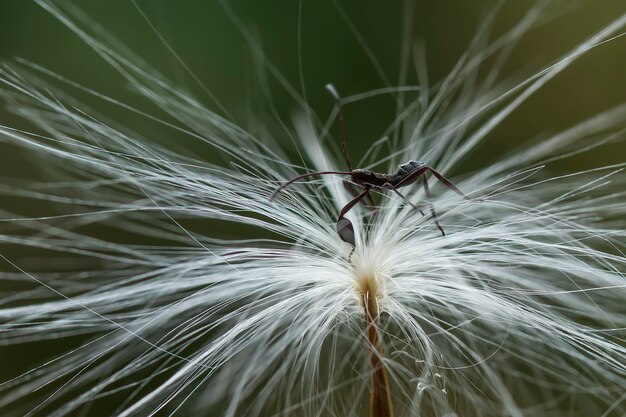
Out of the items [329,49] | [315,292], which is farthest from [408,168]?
[329,49]

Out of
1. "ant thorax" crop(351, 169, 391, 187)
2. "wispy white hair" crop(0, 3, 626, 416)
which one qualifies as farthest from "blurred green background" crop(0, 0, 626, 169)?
"ant thorax" crop(351, 169, 391, 187)

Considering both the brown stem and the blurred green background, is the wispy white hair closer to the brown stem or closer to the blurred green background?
the brown stem

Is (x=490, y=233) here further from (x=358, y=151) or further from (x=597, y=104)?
(x=597, y=104)

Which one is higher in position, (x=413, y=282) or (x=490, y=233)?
(x=490, y=233)

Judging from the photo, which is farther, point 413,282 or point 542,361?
point 542,361

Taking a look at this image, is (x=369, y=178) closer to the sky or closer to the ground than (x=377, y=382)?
closer to the sky

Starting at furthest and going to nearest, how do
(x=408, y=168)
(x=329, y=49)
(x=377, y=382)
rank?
(x=329, y=49), (x=408, y=168), (x=377, y=382)

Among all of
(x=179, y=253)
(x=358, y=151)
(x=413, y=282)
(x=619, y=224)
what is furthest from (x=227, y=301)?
(x=358, y=151)

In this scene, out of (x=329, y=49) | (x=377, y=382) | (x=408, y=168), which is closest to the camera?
(x=377, y=382)

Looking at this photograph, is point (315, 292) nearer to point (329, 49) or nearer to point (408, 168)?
point (408, 168)
